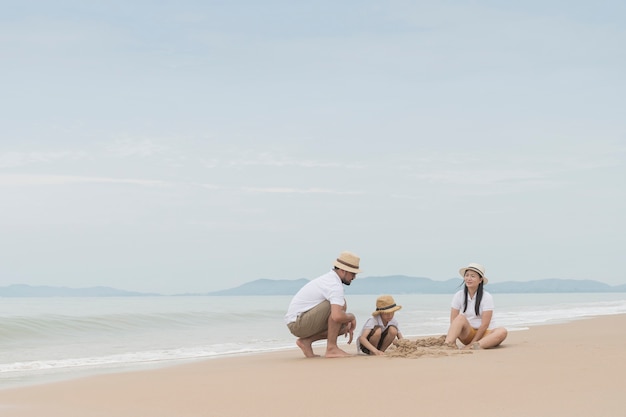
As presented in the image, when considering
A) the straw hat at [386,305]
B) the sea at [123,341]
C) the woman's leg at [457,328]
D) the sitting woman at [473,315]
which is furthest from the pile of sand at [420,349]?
the sea at [123,341]

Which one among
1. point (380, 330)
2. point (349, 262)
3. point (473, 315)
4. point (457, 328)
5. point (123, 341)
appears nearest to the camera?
point (349, 262)

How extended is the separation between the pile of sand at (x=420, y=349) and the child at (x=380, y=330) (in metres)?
0.09

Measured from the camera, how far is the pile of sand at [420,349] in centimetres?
672

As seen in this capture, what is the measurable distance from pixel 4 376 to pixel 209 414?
4237mm

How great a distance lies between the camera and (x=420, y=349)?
703 centimetres

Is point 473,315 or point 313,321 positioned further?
point 473,315

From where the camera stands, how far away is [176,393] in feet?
16.8

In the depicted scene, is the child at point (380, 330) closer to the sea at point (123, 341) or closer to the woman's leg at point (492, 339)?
the woman's leg at point (492, 339)

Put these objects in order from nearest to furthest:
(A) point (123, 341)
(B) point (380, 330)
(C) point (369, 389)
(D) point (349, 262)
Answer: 1. (C) point (369, 389)
2. (D) point (349, 262)
3. (B) point (380, 330)
4. (A) point (123, 341)

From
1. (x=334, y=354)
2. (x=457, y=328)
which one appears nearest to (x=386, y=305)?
(x=334, y=354)

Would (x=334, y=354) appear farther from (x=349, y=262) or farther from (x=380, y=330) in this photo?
(x=349, y=262)

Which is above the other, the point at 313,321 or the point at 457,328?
the point at 313,321

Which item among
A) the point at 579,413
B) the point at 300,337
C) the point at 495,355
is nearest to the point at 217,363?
the point at 300,337

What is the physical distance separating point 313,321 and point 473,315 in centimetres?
172
